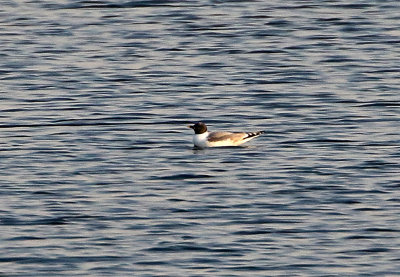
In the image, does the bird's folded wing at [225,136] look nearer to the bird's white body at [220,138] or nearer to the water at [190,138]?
the bird's white body at [220,138]

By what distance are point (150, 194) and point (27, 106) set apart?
782 cm

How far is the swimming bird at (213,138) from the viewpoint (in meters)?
24.2

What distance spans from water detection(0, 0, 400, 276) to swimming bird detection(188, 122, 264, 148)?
0.59ft

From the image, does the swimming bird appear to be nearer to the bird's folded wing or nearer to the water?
the bird's folded wing

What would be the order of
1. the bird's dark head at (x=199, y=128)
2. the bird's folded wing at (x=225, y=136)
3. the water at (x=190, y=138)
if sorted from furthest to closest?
the bird's dark head at (x=199, y=128), the bird's folded wing at (x=225, y=136), the water at (x=190, y=138)

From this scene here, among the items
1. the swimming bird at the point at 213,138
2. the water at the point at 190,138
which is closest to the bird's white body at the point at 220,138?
the swimming bird at the point at 213,138

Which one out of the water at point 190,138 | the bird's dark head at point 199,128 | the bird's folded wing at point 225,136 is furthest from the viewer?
the bird's dark head at point 199,128

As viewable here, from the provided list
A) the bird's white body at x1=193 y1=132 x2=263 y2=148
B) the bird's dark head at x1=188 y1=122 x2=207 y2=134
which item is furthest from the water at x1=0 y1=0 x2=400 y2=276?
the bird's dark head at x1=188 y1=122 x2=207 y2=134

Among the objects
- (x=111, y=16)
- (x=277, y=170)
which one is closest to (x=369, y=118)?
(x=277, y=170)

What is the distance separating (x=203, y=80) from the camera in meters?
30.2

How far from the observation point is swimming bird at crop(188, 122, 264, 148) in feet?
79.4

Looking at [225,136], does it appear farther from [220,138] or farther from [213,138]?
[213,138]

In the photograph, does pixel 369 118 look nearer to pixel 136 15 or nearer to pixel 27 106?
pixel 27 106

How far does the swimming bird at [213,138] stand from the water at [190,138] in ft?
0.59
